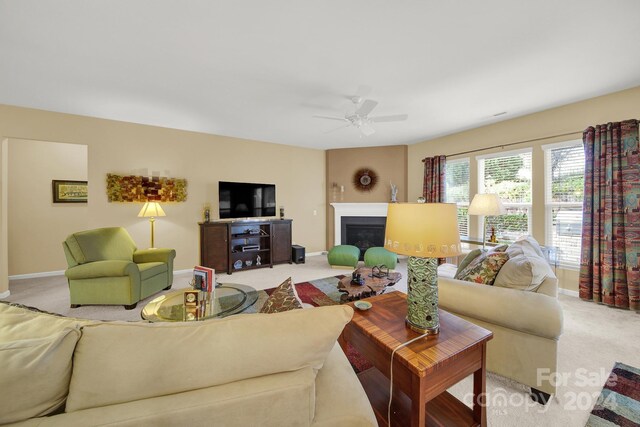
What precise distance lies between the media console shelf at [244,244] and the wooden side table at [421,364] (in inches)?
137

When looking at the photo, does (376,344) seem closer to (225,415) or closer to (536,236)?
(225,415)

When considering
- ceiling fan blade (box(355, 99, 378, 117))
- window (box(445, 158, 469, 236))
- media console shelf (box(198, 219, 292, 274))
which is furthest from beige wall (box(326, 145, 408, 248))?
ceiling fan blade (box(355, 99, 378, 117))

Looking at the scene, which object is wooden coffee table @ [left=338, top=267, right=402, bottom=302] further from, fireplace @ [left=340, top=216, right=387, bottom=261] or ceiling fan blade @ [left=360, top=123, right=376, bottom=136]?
fireplace @ [left=340, top=216, right=387, bottom=261]

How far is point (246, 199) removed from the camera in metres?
4.89

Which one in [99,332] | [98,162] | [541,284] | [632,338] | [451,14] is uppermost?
[451,14]

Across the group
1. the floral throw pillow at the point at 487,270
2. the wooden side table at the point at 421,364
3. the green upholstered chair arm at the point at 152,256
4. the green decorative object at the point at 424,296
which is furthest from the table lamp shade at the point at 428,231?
the green upholstered chair arm at the point at 152,256

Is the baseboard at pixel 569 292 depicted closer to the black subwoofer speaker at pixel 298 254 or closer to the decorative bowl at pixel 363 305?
the decorative bowl at pixel 363 305

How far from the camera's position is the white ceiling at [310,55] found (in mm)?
1793

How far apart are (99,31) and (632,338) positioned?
17.8 feet

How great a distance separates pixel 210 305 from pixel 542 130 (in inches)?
194

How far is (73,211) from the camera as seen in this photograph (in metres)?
4.32

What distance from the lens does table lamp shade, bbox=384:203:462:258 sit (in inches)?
46.1

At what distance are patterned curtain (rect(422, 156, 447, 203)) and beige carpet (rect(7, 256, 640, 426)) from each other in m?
2.18

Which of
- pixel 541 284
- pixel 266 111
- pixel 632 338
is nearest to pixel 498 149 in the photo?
pixel 632 338
